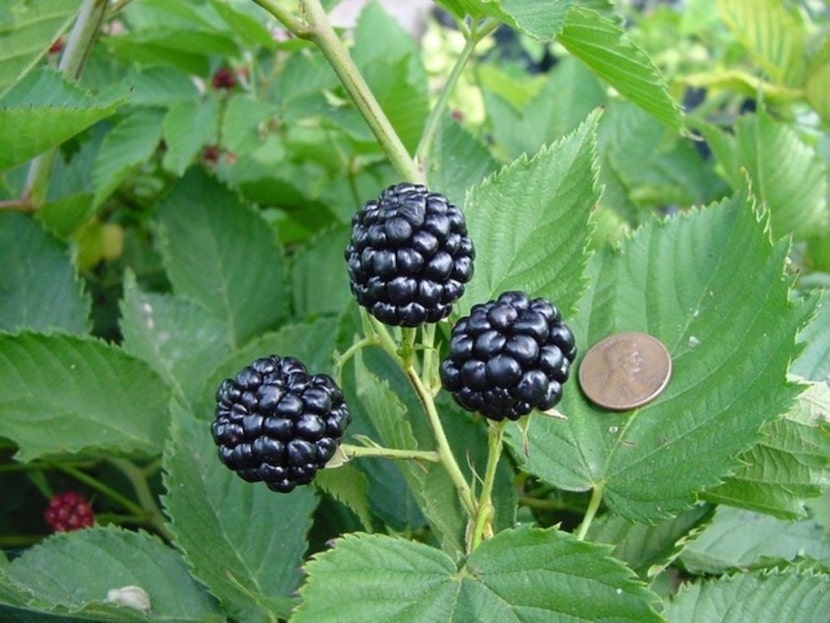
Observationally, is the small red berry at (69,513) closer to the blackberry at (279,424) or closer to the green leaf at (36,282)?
the green leaf at (36,282)

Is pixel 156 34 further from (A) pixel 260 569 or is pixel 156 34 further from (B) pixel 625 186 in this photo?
(A) pixel 260 569

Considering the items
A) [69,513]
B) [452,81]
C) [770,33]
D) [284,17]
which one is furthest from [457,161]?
[770,33]

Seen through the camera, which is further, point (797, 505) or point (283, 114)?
point (283, 114)

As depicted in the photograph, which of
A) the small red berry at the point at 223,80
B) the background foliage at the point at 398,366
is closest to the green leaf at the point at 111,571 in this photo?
the background foliage at the point at 398,366

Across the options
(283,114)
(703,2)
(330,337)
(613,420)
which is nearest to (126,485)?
(330,337)

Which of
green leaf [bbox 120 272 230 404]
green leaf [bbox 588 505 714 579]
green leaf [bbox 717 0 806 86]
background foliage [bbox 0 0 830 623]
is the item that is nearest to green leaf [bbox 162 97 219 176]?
background foliage [bbox 0 0 830 623]

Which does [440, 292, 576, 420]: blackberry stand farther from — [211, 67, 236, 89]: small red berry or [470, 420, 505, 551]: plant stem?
[211, 67, 236, 89]: small red berry

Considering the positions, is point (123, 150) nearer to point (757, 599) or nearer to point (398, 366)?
point (398, 366)
